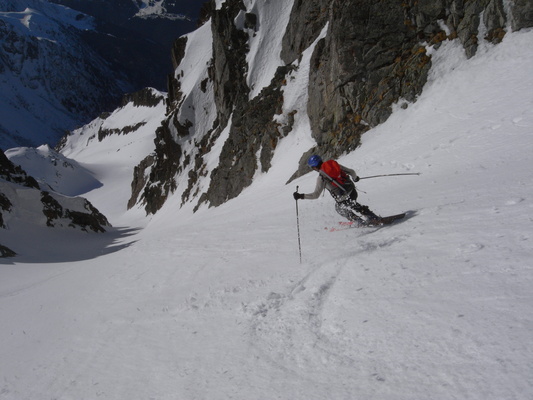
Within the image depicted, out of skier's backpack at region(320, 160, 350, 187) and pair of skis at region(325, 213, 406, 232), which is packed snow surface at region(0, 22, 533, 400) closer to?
pair of skis at region(325, 213, 406, 232)

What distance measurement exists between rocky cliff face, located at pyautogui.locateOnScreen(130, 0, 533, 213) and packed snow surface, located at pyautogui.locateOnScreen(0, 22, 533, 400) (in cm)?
644

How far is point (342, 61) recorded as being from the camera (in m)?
17.1

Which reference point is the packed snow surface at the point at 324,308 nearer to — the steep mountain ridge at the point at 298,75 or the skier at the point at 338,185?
the skier at the point at 338,185

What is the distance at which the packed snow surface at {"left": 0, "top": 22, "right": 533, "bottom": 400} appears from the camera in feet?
8.75

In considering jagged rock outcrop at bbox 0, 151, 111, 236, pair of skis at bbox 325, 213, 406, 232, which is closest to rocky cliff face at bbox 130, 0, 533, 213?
pair of skis at bbox 325, 213, 406, 232

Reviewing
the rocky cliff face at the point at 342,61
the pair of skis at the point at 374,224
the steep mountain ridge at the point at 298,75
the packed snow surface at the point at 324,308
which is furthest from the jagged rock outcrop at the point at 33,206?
the pair of skis at the point at 374,224

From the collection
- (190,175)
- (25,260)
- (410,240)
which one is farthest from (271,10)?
(410,240)

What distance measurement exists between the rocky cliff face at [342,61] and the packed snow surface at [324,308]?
21.1ft

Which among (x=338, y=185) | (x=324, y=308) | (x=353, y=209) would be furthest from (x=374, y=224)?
(x=324, y=308)

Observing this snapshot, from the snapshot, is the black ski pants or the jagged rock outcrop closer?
the black ski pants

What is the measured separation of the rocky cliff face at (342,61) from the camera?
14.3m

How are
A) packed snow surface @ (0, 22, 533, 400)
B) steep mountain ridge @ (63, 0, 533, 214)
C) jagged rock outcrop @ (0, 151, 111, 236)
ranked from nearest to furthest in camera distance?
packed snow surface @ (0, 22, 533, 400)
steep mountain ridge @ (63, 0, 533, 214)
jagged rock outcrop @ (0, 151, 111, 236)

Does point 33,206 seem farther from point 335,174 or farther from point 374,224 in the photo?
point 374,224

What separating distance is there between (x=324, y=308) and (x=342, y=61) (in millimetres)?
15905
